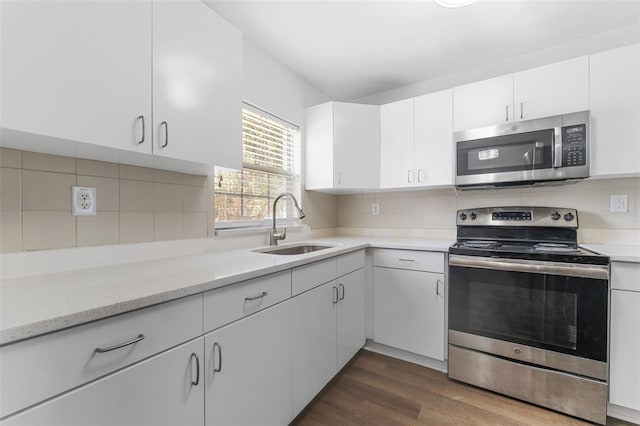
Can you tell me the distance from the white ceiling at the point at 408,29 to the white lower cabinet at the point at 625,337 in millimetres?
1561

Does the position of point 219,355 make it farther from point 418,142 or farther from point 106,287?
point 418,142

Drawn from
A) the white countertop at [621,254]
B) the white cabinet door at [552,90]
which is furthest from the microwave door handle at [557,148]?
→ the white countertop at [621,254]

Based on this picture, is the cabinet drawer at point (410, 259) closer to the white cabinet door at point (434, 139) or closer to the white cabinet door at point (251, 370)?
the white cabinet door at point (434, 139)

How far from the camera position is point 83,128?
949 mm

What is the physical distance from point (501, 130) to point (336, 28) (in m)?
1.31

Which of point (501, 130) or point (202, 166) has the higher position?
point (501, 130)

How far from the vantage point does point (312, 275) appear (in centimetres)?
157

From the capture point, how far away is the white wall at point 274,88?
6.53ft

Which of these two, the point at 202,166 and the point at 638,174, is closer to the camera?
the point at 202,166

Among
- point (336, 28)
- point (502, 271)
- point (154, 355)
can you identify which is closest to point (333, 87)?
point (336, 28)

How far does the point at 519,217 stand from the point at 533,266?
1.80 ft

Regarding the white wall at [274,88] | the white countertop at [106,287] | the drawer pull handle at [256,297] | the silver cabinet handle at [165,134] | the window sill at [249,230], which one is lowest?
the drawer pull handle at [256,297]

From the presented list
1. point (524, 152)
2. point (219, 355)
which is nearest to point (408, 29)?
point (524, 152)

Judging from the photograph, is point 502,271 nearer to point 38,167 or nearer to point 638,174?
point 638,174
